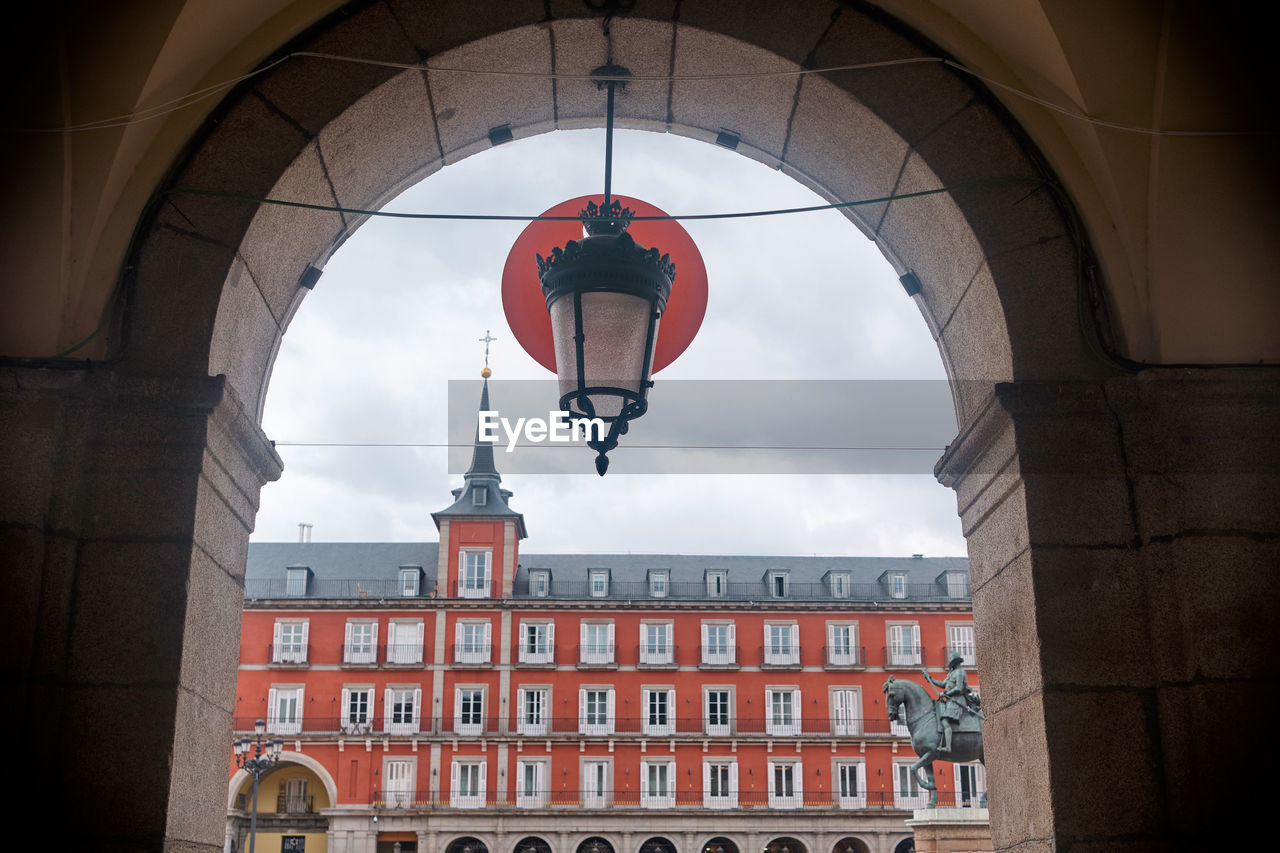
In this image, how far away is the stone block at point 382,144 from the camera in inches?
162

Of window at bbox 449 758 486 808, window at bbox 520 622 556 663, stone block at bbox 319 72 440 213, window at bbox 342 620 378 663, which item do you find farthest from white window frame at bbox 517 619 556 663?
stone block at bbox 319 72 440 213

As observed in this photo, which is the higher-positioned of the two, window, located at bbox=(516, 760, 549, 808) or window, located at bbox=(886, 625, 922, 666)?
window, located at bbox=(886, 625, 922, 666)

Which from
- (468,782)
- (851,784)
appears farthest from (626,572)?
(851,784)

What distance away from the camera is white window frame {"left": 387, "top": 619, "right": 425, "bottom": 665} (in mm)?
40750

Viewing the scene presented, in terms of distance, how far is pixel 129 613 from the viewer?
11.5 feet

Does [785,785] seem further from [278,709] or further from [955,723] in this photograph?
[955,723]

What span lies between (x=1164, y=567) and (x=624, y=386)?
1760mm

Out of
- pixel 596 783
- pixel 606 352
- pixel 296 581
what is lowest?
pixel 596 783

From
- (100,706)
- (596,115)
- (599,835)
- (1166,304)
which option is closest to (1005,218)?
(1166,304)

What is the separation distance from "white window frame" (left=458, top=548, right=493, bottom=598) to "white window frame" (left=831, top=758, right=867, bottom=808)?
13955mm

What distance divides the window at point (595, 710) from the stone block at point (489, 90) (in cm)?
3752

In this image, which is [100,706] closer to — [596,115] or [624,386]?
[624,386]

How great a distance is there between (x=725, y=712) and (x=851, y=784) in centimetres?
498

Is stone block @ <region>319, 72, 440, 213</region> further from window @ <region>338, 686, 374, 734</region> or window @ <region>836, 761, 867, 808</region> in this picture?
window @ <region>836, 761, 867, 808</region>
